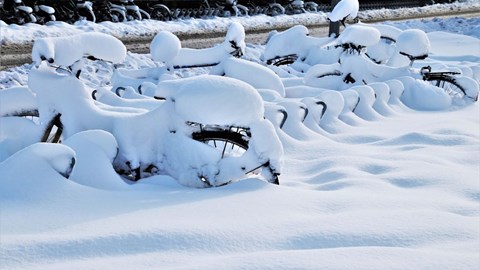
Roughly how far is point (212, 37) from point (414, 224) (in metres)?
13.7

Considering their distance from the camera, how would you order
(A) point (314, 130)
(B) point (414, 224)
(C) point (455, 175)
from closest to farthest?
(B) point (414, 224) < (C) point (455, 175) < (A) point (314, 130)

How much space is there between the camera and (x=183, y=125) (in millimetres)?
3898

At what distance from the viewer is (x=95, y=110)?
4.19 m

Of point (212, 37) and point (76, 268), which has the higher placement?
point (76, 268)

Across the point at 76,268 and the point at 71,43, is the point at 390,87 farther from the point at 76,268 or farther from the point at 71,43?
the point at 76,268

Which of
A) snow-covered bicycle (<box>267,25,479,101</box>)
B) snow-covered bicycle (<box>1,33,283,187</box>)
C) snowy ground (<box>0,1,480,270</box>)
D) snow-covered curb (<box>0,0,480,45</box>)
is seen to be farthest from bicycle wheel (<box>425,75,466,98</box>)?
snow-covered curb (<box>0,0,480,45</box>)

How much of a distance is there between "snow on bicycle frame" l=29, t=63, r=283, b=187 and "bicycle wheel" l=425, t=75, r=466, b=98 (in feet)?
14.7

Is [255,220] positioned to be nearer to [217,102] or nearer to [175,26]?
[217,102]

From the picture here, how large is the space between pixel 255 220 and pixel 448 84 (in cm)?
606

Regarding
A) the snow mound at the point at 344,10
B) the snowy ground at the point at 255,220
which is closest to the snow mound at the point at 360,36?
the snow mound at the point at 344,10

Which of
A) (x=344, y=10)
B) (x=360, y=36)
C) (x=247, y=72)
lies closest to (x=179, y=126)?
(x=247, y=72)

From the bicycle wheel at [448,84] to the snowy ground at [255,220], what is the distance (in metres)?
3.26

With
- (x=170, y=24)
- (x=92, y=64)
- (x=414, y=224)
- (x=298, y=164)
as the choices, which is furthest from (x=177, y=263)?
(x=170, y=24)

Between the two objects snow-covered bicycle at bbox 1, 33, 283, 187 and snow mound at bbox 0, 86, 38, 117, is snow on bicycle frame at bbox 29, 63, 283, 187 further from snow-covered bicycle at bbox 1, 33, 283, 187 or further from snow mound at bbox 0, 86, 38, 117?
snow mound at bbox 0, 86, 38, 117
